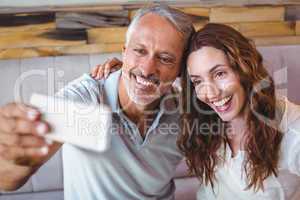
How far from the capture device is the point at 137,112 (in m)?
1.21

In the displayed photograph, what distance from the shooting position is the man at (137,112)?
3.63 feet

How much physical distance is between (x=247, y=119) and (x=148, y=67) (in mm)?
343

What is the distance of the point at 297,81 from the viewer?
1847 millimetres

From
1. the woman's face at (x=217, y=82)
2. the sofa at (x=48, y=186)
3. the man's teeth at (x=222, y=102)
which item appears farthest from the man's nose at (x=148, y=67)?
the sofa at (x=48, y=186)

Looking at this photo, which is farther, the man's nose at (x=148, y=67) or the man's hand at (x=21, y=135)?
the man's nose at (x=148, y=67)

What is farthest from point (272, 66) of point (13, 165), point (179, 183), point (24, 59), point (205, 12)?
point (13, 165)

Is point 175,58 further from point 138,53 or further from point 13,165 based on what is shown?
point 13,165

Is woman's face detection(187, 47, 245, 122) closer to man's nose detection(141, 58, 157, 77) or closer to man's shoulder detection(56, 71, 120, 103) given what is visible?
man's nose detection(141, 58, 157, 77)

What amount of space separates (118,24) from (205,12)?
44cm

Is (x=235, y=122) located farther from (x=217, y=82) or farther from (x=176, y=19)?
Result: (x=176, y=19)

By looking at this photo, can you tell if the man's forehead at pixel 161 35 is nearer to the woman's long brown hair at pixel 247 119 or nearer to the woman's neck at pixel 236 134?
the woman's long brown hair at pixel 247 119

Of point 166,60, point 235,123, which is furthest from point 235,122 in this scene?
point 166,60

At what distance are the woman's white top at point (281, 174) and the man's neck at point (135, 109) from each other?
260 mm

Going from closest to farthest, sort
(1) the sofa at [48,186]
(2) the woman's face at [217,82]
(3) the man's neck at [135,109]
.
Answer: (2) the woman's face at [217,82] < (3) the man's neck at [135,109] < (1) the sofa at [48,186]
